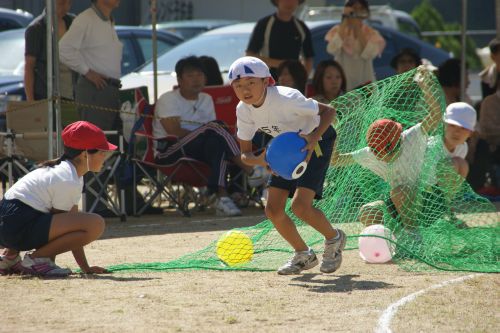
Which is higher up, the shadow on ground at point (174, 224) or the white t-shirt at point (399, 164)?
the white t-shirt at point (399, 164)

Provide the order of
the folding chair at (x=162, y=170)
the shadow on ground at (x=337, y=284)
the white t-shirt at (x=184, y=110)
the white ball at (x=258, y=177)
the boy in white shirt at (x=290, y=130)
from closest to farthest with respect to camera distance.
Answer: the shadow on ground at (x=337, y=284) < the boy in white shirt at (x=290, y=130) < the folding chair at (x=162, y=170) < the white t-shirt at (x=184, y=110) < the white ball at (x=258, y=177)

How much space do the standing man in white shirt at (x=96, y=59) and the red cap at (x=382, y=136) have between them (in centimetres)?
370

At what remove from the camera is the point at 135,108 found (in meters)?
11.7

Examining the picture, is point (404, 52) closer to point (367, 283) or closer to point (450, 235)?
point (450, 235)

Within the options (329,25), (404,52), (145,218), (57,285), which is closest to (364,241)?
(57,285)

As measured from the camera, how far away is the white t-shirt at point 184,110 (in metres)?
11.7

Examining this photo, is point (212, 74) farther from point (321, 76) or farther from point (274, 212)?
point (274, 212)

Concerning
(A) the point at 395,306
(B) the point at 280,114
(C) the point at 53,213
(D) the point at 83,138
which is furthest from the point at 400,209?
(C) the point at 53,213

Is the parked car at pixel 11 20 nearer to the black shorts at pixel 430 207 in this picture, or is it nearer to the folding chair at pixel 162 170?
the folding chair at pixel 162 170

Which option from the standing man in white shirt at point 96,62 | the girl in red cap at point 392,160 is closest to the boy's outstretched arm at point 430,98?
the girl in red cap at point 392,160

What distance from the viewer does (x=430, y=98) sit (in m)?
9.28

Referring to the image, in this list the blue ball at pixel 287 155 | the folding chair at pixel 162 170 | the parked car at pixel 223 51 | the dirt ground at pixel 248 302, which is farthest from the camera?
the parked car at pixel 223 51

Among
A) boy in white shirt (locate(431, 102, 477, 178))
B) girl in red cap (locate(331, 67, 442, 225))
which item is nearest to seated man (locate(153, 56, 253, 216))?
boy in white shirt (locate(431, 102, 477, 178))

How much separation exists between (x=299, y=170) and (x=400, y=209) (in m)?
1.58
